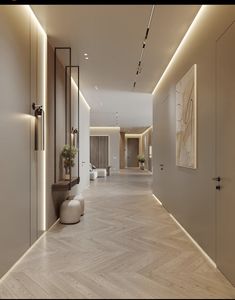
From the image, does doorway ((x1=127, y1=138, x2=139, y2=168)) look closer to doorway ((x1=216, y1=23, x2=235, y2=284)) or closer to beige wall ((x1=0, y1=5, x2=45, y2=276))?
beige wall ((x1=0, y1=5, x2=45, y2=276))

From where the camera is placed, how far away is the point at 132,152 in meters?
24.6

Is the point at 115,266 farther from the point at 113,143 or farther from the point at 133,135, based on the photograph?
the point at 133,135

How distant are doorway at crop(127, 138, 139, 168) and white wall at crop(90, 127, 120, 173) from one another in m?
5.62

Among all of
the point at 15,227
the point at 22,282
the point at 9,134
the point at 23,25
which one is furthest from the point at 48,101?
the point at 22,282

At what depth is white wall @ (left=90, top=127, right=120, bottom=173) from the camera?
18.9 m

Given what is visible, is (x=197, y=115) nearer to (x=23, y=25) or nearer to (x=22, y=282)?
(x=23, y=25)

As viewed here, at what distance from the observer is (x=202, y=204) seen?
3.48 m

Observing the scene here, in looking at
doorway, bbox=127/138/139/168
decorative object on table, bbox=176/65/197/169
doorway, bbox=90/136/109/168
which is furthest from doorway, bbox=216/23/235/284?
doorway, bbox=127/138/139/168

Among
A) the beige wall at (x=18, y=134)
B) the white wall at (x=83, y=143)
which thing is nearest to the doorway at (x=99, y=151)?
the white wall at (x=83, y=143)

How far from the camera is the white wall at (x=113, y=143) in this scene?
18.9 m

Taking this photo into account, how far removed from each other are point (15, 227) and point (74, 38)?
3033 mm

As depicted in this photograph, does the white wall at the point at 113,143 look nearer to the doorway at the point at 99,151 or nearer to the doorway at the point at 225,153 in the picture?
the doorway at the point at 99,151

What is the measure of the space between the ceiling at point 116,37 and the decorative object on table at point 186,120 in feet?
2.43

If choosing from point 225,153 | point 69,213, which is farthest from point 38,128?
point 225,153
